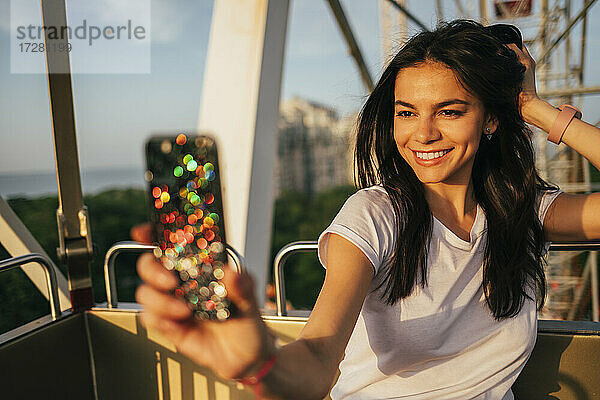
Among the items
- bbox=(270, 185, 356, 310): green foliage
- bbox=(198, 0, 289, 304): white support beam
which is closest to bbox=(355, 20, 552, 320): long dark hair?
bbox=(198, 0, 289, 304): white support beam

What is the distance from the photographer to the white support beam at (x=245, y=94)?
3.12 meters

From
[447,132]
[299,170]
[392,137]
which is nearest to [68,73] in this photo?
[392,137]

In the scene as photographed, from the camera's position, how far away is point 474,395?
1.22 metres

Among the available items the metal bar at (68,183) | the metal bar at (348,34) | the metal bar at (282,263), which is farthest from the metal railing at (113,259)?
the metal bar at (348,34)

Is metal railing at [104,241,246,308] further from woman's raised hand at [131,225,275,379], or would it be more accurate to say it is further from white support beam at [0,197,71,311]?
woman's raised hand at [131,225,275,379]

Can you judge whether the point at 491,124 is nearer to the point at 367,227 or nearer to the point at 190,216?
the point at 367,227

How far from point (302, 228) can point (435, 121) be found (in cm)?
2021

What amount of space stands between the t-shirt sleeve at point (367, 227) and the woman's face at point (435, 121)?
0.12 metres

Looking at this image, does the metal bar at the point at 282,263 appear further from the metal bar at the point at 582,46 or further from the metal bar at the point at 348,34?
the metal bar at the point at 582,46

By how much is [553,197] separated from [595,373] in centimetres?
49

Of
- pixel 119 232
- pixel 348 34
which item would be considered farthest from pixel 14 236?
pixel 119 232

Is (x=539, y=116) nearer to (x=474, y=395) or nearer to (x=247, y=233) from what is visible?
(x=474, y=395)

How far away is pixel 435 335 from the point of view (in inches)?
45.7

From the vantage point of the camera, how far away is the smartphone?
64cm
